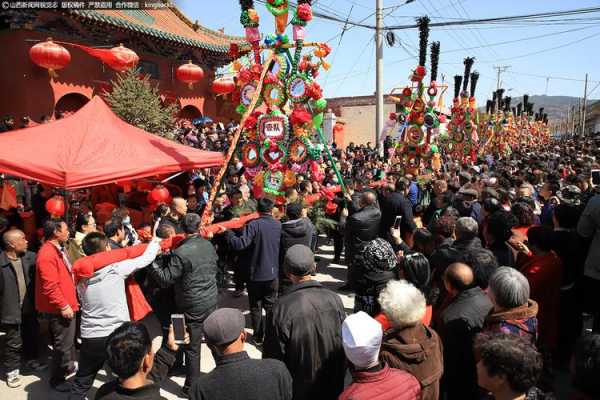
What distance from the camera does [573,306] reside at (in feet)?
13.4

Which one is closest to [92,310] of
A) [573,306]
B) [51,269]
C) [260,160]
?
[51,269]

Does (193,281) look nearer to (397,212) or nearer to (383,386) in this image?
(383,386)

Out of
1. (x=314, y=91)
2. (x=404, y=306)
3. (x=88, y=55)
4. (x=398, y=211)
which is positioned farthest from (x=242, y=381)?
(x=88, y=55)

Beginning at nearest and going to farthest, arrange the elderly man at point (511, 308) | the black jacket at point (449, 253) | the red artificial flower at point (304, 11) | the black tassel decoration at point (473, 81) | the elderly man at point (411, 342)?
the elderly man at point (411, 342), the elderly man at point (511, 308), the black jacket at point (449, 253), the red artificial flower at point (304, 11), the black tassel decoration at point (473, 81)

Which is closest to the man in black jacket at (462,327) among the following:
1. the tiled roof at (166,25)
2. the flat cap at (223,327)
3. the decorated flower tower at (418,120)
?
the flat cap at (223,327)

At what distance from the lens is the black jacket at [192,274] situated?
3455 mm

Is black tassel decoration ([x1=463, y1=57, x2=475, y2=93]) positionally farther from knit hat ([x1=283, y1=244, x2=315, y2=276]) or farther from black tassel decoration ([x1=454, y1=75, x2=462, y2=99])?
knit hat ([x1=283, y1=244, x2=315, y2=276])

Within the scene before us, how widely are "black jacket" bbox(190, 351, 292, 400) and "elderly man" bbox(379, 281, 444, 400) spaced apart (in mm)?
579

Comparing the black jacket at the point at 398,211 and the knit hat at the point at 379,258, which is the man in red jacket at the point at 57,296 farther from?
the black jacket at the point at 398,211

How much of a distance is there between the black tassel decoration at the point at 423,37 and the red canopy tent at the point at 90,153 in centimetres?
666

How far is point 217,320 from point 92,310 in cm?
176

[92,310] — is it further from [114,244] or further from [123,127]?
[123,127]

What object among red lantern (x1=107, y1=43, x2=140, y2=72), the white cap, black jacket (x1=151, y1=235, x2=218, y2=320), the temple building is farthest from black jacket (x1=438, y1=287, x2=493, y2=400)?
the temple building

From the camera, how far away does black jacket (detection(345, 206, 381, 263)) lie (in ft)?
17.1
